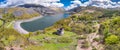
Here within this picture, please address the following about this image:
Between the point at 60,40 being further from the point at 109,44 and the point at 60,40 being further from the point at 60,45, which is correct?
the point at 109,44

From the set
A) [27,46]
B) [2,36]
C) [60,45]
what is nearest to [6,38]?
[2,36]

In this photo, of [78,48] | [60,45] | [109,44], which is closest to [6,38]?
[60,45]

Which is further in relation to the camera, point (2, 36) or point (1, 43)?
point (2, 36)

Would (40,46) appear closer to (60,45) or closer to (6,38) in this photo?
(60,45)

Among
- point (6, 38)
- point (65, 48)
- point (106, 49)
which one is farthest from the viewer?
point (6, 38)

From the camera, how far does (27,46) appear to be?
47875 millimetres

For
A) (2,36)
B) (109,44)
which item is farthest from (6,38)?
(109,44)

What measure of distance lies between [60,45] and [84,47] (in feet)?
14.8

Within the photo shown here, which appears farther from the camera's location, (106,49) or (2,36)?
(2,36)

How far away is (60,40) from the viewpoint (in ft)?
172

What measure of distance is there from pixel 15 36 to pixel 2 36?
2673 mm

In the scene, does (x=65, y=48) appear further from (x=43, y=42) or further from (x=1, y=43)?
(x=1, y=43)

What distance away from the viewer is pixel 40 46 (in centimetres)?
4756

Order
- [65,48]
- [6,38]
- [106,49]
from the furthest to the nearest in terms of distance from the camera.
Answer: [6,38] → [65,48] → [106,49]
